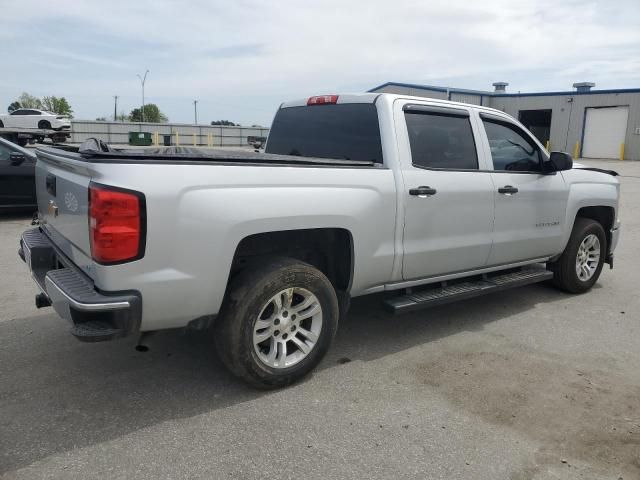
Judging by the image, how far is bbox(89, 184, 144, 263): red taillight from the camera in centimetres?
271

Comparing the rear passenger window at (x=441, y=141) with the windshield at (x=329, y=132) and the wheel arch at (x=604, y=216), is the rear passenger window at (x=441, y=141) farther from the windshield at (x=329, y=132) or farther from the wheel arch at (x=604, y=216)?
the wheel arch at (x=604, y=216)

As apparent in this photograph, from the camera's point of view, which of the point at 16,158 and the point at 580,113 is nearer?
the point at 16,158

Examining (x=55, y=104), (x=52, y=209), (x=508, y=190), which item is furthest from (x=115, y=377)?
(x=55, y=104)

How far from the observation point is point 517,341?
14.6 ft

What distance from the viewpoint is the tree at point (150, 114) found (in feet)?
305

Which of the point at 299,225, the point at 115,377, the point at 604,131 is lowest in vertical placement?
the point at 115,377

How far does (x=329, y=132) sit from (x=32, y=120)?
3485 cm

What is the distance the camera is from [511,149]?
4.95 meters

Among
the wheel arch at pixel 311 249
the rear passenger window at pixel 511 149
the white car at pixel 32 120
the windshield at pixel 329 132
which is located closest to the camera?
the wheel arch at pixel 311 249

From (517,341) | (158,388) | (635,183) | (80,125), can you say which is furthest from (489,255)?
(80,125)

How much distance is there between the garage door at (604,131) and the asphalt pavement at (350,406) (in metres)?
35.7

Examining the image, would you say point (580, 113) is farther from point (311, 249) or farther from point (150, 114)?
point (150, 114)

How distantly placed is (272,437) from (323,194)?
1.50 meters

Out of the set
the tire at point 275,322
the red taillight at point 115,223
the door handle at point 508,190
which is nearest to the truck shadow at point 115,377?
the tire at point 275,322
